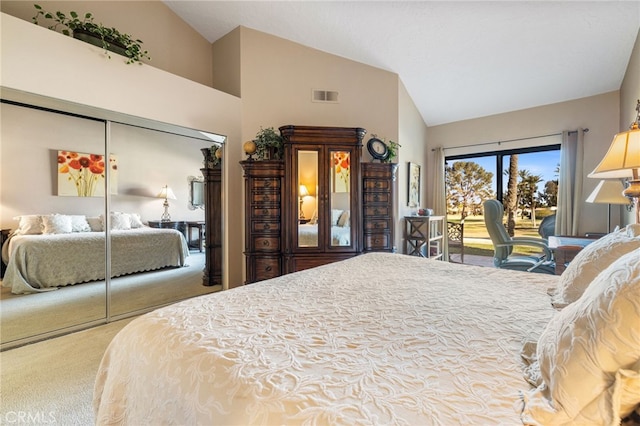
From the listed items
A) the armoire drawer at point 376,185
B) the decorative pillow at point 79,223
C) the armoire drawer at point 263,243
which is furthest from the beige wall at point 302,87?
the decorative pillow at point 79,223

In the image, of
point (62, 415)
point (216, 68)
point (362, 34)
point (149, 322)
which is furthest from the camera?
point (216, 68)

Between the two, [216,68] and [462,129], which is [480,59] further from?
[216,68]

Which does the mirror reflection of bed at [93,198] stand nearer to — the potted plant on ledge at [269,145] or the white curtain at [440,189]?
the potted plant on ledge at [269,145]

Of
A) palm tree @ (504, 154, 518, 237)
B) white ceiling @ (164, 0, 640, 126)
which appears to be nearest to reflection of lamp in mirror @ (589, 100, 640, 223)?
white ceiling @ (164, 0, 640, 126)

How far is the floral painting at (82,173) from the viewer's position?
2.65 m

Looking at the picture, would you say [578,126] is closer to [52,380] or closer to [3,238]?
[52,380]

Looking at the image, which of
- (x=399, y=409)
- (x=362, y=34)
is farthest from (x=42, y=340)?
(x=362, y=34)

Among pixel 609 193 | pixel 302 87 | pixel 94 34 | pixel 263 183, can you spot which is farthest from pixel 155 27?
pixel 609 193

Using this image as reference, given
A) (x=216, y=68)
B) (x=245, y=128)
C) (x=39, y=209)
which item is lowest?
(x=39, y=209)

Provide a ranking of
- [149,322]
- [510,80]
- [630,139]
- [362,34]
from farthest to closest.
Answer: [510,80], [362,34], [630,139], [149,322]

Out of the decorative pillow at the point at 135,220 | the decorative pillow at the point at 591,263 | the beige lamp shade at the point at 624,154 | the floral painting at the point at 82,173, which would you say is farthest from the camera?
the decorative pillow at the point at 135,220

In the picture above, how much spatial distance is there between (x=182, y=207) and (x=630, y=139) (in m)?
3.91

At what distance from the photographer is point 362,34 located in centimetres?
331

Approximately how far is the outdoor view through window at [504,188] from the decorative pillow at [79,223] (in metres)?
5.21
